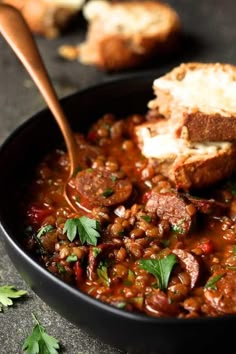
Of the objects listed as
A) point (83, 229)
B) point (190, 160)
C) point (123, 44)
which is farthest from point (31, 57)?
point (123, 44)

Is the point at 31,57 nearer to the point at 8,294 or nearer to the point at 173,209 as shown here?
the point at 173,209

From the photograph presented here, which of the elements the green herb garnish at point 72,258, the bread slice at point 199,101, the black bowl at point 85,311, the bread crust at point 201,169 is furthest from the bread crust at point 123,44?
the green herb garnish at point 72,258

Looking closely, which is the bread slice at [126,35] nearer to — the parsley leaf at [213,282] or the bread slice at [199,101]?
the bread slice at [199,101]

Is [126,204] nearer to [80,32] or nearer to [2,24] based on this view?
[2,24]

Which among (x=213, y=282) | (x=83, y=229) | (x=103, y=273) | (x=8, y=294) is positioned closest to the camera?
(x=213, y=282)

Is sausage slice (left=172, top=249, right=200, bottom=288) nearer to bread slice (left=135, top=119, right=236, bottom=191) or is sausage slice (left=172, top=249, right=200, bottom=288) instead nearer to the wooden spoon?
bread slice (left=135, top=119, right=236, bottom=191)

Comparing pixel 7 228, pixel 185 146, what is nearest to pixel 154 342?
pixel 7 228
